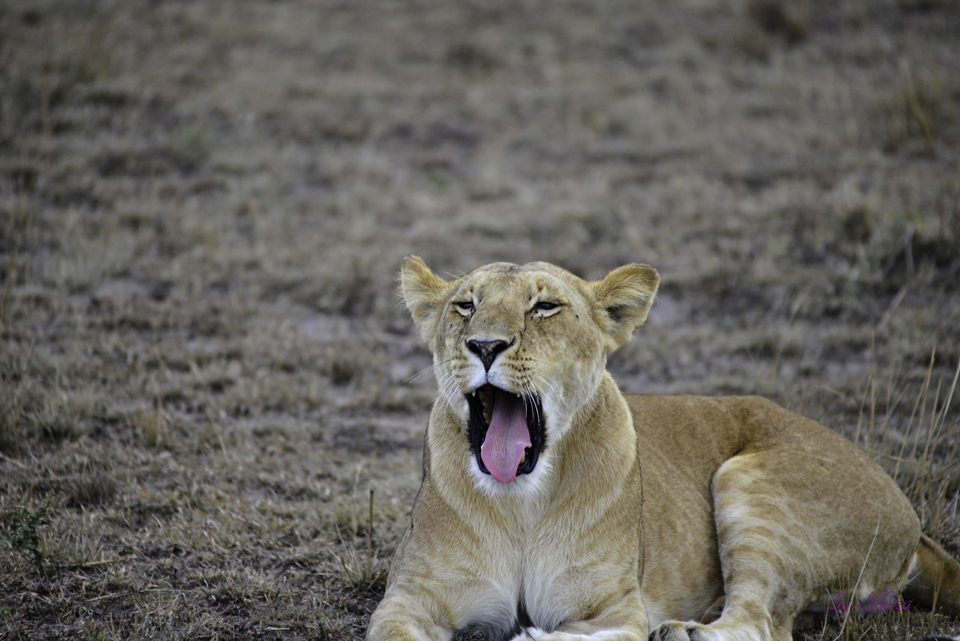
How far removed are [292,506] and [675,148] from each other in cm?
772

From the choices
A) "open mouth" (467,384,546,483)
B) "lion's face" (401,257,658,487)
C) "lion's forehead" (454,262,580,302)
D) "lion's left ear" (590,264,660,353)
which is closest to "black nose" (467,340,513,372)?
"lion's face" (401,257,658,487)

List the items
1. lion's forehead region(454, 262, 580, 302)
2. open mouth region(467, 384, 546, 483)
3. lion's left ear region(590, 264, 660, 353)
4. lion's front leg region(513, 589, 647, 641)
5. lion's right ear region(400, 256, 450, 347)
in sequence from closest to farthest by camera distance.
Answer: lion's front leg region(513, 589, 647, 641) < open mouth region(467, 384, 546, 483) < lion's forehead region(454, 262, 580, 302) < lion's left ear region(590, 264, 660, 353) < lion's right ear region(400, 256, 450, 347)

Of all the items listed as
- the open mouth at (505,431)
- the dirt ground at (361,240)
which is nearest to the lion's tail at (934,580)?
the dirt ground at (361,240)

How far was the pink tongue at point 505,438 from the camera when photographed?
3.32 m

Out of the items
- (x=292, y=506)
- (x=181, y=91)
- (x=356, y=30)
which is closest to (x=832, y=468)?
(x=292, y=506)

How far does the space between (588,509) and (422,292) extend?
114 centimetres

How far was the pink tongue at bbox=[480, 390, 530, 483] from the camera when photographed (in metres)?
3.32

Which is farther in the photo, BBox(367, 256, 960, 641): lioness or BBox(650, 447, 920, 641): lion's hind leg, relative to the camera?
Answer: BBox(650, 447, 920, 641): lion's hind leg

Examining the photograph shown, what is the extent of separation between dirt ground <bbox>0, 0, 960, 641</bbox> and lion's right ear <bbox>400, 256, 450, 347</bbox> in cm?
121

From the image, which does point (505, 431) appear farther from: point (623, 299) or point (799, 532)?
point (799, 532)

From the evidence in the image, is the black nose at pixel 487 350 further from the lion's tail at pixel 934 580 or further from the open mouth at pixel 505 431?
the lion's tail at pixel 934 580

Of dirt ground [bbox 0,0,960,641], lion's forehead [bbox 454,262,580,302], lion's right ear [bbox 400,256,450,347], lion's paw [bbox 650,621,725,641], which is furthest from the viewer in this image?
dirt ground [bbox 0,0,960,641]

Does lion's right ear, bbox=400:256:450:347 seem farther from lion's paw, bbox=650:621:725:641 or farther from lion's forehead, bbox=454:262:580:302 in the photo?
lion's paw, bbox=650:621:725:641

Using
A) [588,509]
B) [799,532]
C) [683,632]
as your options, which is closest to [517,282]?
[588,509]
